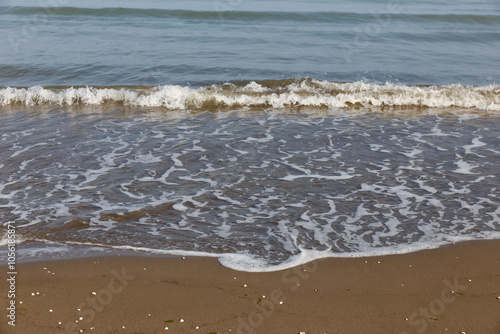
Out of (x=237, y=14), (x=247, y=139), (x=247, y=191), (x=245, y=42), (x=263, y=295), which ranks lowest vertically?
(x=263, y=295)

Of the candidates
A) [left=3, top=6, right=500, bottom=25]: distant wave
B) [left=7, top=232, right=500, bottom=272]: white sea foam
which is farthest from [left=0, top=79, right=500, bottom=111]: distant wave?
[left=3, top=6, right=500, bottom=25]: distant wave

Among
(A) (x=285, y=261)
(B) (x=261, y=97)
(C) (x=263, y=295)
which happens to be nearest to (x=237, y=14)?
(B) (x=261, y=97)

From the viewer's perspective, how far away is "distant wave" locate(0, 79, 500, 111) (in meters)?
11.0

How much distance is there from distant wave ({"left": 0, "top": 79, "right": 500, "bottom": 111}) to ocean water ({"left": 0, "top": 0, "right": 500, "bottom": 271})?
4 centimetres

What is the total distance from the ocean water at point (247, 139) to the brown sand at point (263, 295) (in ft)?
0.83

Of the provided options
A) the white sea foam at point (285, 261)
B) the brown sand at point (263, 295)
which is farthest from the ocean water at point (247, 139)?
the brown sand at point (263, 295)

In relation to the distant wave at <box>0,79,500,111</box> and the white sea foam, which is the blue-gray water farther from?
the white sea foam

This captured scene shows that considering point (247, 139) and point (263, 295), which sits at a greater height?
point (247, 139)

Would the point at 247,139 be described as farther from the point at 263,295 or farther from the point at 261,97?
the point at 263,295

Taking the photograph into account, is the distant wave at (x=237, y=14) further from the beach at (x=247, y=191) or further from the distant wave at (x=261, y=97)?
the distant wave at (x=261, y=97)

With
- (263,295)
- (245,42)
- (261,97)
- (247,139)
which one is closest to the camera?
(263,295)

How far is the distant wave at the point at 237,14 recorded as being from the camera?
801 inches

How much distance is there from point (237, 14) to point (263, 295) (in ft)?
59.1

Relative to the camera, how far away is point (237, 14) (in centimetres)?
2066
